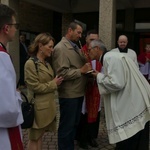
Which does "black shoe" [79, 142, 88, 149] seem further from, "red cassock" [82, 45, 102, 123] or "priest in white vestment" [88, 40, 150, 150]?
"priest in white vestment" [88, 40, 150, 150]

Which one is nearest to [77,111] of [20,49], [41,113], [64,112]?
[64,112]

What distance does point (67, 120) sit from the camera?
3805 mm

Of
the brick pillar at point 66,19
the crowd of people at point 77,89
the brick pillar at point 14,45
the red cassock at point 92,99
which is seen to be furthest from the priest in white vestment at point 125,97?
the brick pillar at point 66,19

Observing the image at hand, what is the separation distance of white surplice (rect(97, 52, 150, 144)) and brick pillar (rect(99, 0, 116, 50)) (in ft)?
13.6

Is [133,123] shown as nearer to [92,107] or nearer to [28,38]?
[92,107]

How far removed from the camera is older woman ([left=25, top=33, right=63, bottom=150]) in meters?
3.44

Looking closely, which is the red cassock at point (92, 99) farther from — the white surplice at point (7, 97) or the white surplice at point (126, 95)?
the white surplice at point (7, 97)

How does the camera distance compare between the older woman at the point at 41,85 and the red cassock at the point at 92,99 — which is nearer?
the older woman at the point at 41,85

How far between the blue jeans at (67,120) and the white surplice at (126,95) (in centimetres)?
59

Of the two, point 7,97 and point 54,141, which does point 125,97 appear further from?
point 54,141

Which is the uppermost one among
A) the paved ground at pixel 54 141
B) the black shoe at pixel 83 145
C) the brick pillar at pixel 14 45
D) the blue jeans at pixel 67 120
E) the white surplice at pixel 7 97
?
the brick pillar at pixel 14 45

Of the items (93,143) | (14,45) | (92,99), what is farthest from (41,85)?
(14,45)

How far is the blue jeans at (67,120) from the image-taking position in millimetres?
3781

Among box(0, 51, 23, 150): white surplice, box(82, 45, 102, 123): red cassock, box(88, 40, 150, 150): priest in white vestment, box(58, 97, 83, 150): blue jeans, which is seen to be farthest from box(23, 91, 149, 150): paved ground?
box(0, 51, 23, 150): white surplice
